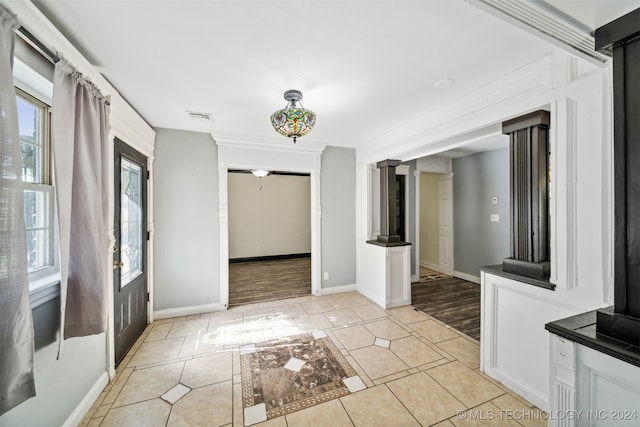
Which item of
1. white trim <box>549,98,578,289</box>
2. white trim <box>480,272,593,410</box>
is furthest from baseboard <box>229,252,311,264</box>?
white trim <box>549,98,578,289</box>

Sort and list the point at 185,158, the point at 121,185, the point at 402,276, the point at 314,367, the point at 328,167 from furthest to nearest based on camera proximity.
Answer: the point at 328,167 < the point at 402,276 < the point at 185,158 < the point at 121,185 < the point at 314,367

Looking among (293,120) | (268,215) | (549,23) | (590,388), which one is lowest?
(590,388)

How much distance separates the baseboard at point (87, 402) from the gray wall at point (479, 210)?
522 cm

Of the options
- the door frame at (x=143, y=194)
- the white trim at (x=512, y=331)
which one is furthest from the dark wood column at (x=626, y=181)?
the door frame at (x=143, y=194)

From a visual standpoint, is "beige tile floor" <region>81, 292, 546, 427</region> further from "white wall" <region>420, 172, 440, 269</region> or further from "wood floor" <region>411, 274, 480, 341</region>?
"white wall" <region>420, 172, 440, 269</region>

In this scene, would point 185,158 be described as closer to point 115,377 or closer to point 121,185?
point 121,185

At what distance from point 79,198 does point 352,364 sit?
A: 7.84 ft

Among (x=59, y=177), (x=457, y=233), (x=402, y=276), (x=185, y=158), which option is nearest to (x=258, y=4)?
(x=59, y=177)

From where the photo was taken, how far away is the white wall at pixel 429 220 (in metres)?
5.38

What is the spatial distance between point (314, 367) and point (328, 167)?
2.84 m

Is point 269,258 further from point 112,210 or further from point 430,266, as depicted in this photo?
point 112,210

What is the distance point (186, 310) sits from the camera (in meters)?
3.19

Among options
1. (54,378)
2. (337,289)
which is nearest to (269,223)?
(337,289)

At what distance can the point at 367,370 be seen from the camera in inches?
80.7
